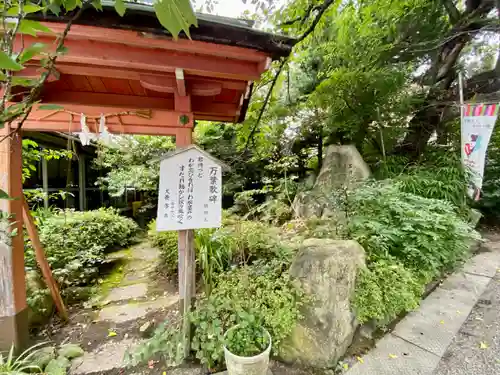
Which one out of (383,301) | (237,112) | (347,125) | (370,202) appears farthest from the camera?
(347,125)

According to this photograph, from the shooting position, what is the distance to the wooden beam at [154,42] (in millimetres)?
1476

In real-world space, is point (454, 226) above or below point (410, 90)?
below

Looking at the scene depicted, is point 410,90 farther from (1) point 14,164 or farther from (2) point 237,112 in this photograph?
(1) point 14,164

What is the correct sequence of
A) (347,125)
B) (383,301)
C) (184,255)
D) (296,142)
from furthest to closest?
(296,142) < (347,125) < (383,301) < (184,255)

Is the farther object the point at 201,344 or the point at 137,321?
the point at 137,321

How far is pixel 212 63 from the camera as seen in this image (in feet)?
6.02

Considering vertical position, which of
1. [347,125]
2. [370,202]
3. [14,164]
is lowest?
[370,202]

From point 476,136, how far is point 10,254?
6.99 meters

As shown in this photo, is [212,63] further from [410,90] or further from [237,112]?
[410,90]

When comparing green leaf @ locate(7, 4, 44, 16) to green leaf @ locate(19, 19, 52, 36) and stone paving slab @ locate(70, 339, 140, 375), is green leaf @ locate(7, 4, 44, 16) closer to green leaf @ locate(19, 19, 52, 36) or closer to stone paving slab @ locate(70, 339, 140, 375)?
green leaf @ locate(19, 19, 52, 36)

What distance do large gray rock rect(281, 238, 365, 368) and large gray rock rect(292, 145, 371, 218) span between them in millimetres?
1894

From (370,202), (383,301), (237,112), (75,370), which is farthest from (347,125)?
(75,370)

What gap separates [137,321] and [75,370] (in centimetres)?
78

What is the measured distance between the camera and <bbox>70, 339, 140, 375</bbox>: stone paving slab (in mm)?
2225
